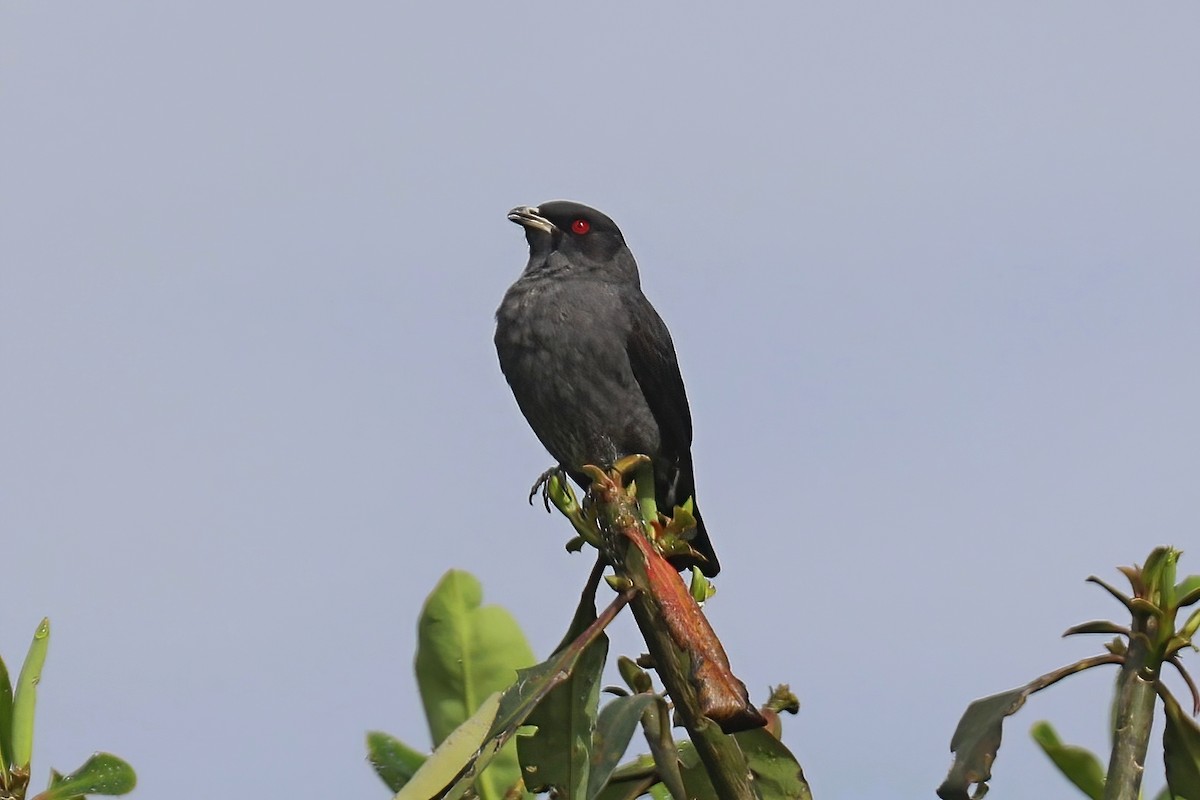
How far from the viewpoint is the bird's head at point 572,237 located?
25.0ft

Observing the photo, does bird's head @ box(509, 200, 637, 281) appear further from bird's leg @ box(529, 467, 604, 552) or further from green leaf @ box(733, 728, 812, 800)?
green leaf @ box(733, 728, 812, 800)

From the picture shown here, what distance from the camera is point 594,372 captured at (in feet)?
22.5

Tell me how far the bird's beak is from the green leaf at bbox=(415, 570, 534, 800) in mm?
3843

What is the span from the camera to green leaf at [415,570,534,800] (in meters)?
3.94

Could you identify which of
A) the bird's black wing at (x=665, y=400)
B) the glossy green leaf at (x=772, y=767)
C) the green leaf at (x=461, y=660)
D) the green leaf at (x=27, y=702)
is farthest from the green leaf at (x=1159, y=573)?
the bird's black wing at (x=665, y=400)

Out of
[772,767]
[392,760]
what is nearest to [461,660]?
[392,760]

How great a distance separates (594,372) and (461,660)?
301 cm

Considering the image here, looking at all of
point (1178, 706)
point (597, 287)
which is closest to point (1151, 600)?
point (1178, 706)

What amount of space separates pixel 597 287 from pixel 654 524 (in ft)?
11.0

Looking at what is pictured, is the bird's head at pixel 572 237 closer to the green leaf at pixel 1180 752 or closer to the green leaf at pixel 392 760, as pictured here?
the green leaf at pixel 392 760

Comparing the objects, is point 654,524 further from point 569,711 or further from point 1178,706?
point 1178,706

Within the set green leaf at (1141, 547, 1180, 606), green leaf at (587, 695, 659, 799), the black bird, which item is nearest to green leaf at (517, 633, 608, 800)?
green leaf at (587, 695, 659, 799)

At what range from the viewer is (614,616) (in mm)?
3594

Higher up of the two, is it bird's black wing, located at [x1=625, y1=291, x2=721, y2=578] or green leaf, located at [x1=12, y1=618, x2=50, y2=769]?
bird's black wing, located at [x1=625, y1=291, x2=721, y2=578]
